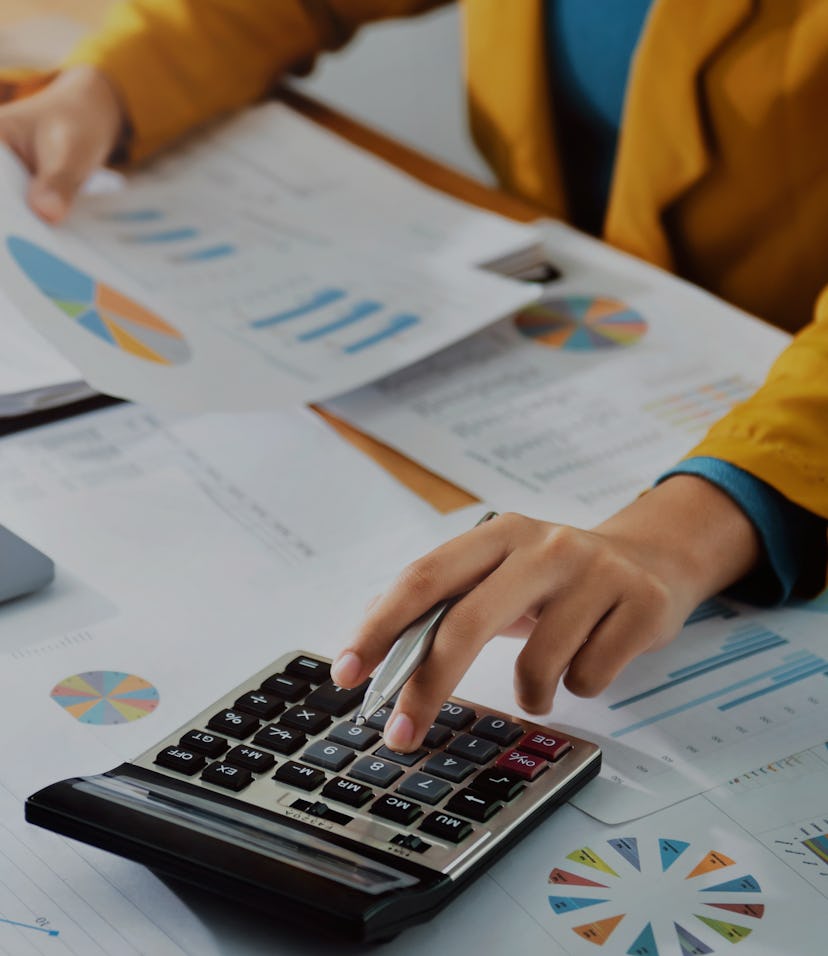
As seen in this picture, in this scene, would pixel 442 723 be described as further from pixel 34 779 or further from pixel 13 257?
pixel 13 257

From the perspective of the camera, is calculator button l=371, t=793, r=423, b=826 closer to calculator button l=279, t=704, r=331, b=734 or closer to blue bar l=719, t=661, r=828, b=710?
calculator button l=279, t=704, r=331, b=734

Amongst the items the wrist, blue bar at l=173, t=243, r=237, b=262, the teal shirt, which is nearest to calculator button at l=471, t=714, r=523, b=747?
the wrist

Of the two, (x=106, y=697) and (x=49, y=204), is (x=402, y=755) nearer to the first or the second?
(x=106, y=697)

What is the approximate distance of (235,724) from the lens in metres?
0.46

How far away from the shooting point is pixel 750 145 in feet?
2.88

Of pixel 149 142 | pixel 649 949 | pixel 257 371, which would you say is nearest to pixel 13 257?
pixel 257 371

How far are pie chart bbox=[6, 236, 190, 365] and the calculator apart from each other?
0.89ft

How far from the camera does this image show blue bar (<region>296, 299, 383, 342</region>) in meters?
0.77

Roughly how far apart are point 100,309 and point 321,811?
1.27ft

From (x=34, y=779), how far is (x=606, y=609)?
22 cm

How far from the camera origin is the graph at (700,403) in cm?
72

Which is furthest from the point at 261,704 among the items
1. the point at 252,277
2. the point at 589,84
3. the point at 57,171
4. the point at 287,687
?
the point at 589,84

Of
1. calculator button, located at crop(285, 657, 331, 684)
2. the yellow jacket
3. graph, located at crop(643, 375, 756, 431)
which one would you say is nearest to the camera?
calculator button, located at crop(285, 657, 331, 684)

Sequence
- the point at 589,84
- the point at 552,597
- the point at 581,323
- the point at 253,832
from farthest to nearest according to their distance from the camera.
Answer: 1. the point at 589,84
2. the point at 581,323
3. the point at 552,597
4. the point at 253,832
